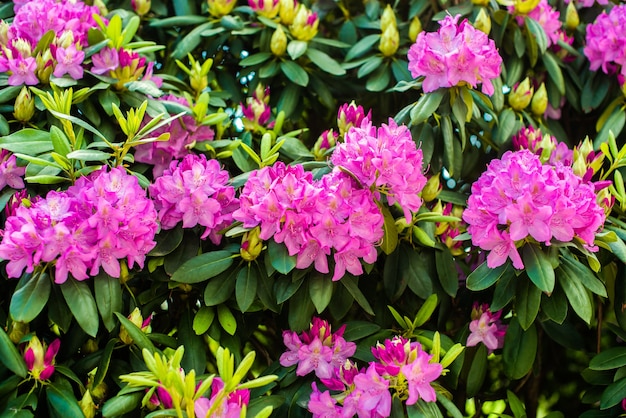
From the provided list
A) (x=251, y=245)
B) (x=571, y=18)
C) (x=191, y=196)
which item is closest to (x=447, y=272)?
(x=251, y=245)

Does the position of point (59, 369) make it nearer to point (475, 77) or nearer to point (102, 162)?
point (102, 162)

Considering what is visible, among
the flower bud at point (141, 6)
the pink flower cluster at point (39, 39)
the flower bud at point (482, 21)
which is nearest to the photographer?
the pink flower cluster at point (39, 39)

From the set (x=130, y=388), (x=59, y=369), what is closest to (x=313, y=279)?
(x=130, y=388)

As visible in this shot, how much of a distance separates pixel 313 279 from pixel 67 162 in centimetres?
55

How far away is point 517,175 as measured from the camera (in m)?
1.55

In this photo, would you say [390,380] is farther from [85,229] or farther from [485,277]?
[85,229]

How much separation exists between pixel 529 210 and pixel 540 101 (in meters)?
0.71

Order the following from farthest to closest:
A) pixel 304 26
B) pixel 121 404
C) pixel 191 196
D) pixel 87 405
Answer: pixel 304 26 → pixel 191 196 → pixel 87 405 → pixel 121 404

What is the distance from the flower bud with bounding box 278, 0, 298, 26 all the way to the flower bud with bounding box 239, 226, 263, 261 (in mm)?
799

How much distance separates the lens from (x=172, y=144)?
6.11ft

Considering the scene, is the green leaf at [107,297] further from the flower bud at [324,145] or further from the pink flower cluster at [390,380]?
the flower bud at [324,145]

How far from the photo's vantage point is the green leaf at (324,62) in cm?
216

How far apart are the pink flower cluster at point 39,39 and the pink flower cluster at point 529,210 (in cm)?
97

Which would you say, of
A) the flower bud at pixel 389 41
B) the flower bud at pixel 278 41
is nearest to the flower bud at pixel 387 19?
the flower bud at pixel 389 41
